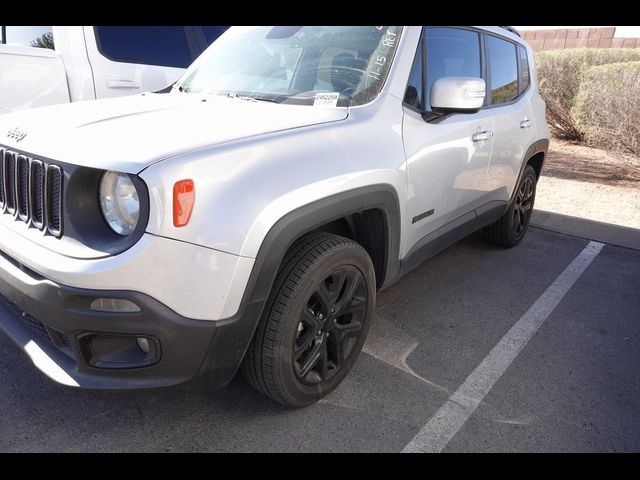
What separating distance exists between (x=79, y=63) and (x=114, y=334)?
305 cm

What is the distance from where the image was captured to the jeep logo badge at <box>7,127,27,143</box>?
206cm

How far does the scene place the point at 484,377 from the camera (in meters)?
2.72

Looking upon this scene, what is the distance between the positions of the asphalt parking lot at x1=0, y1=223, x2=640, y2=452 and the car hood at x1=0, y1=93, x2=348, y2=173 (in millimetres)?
905

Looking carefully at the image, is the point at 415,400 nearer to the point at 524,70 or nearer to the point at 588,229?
the point at 524,70

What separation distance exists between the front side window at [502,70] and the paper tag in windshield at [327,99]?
5.14 feet

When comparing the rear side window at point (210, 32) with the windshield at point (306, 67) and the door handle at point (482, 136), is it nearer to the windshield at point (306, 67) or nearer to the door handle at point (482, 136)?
the windshield at point (306, 67)

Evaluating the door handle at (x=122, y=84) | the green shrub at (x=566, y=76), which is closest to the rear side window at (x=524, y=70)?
the door handle at (x=122, y=84)

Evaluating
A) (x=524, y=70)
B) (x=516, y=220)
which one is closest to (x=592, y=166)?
(x=516, y=220)

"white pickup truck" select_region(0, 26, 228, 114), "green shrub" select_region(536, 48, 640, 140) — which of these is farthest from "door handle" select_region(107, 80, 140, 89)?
"green shrub" select_region(536, 48, 640, 140)

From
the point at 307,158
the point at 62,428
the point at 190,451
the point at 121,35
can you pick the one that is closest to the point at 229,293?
the point at 307,158

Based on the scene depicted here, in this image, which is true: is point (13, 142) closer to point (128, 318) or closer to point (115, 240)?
point (115, 240)

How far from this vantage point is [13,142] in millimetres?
2076

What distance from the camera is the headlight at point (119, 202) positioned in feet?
5.79

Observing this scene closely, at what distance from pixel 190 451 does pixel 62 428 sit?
0.60 meters
